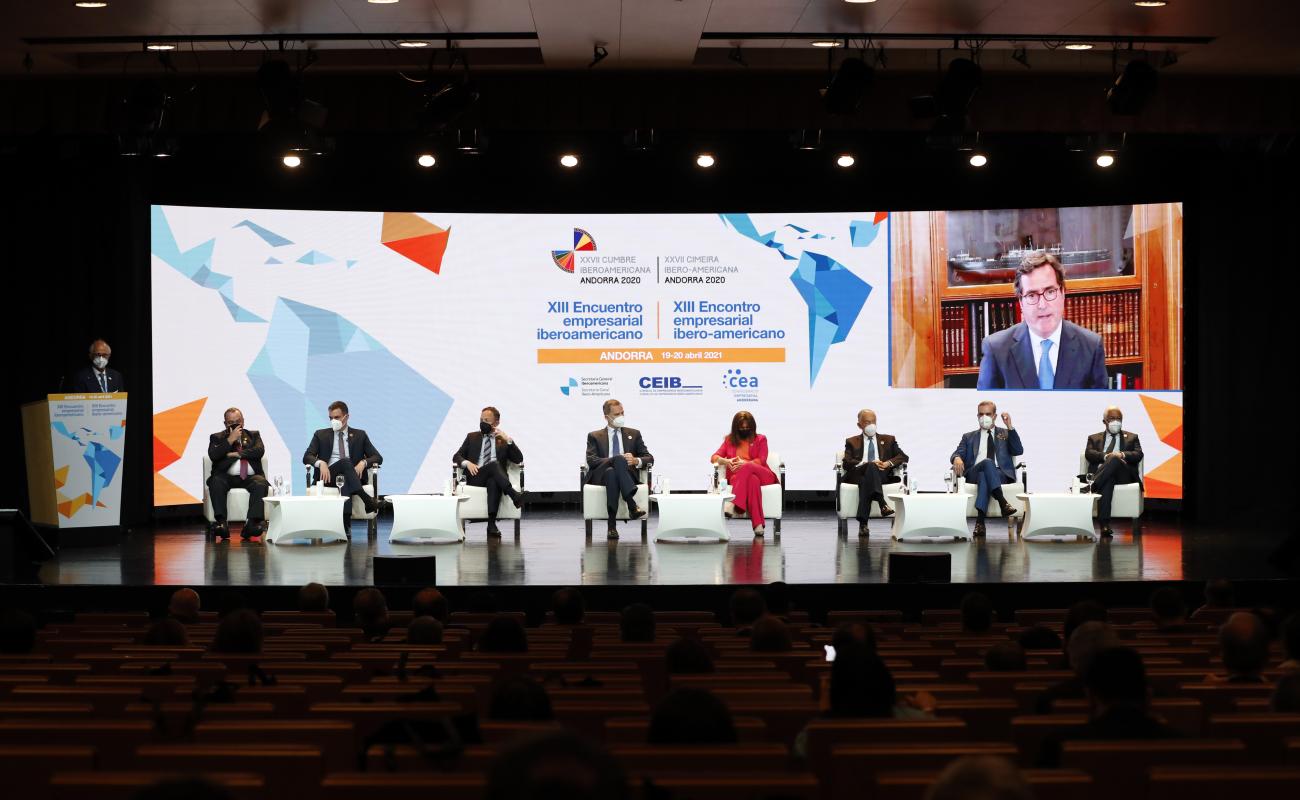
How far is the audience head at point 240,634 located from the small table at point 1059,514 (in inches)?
281

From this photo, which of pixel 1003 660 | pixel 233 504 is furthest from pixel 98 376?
pixel 1003 660

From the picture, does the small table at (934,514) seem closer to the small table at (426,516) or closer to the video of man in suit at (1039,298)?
the video of man in suit at (1039,298)

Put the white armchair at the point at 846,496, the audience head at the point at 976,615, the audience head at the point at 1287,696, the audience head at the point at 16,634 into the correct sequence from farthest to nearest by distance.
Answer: the white armchair at the point at 846,496 → the audience head at the point at 976,615 → the audience head at the point at 16,634 → the audience head at the point at 1287,696

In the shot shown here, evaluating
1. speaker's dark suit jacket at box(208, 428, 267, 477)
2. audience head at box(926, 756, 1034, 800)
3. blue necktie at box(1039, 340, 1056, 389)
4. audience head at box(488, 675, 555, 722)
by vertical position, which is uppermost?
blue necktie at box(1039, 340, 1056, 389)

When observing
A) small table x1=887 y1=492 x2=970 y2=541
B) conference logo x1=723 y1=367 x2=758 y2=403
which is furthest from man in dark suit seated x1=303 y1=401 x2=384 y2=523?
small table x1=887 y1=492 x2=970 y2=541

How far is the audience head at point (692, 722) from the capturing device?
231 cm

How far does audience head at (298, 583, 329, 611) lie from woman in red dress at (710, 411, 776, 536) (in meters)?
4.74

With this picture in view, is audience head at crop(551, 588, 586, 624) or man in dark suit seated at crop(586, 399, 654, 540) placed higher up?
man in dark suit seated at crop(586, 399, 654, 540)

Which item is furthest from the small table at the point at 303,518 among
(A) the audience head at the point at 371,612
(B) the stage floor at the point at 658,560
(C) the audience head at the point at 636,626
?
(C) the audience head at the point at 636,626

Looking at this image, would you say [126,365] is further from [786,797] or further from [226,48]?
[786,797]

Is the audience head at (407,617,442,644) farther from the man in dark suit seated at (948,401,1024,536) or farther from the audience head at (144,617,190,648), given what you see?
the man in dark suit seated at (948,401,1024,536)

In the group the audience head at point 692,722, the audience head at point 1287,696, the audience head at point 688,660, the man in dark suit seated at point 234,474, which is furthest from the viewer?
the man in dark suit seated at point 234,474

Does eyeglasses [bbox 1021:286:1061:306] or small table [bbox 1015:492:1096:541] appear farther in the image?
eyeglasses [bbox 1021:286:1061:306]

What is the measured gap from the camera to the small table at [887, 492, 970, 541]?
392 inches
